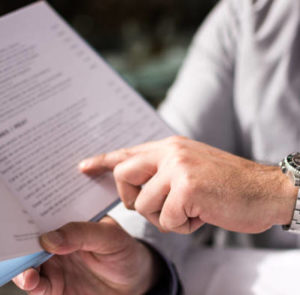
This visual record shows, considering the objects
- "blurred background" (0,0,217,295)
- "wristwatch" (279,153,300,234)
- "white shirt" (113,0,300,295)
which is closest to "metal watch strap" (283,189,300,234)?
"wristwatch" (279,153,300,234)

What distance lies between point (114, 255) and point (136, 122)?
194mm

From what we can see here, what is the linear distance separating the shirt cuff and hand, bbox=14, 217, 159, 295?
2 centimetres

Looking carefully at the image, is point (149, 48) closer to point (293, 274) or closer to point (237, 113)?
point (237, 113)

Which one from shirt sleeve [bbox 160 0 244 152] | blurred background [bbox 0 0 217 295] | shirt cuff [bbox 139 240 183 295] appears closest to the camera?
shirt cuff [bbox 139 240 183 295]

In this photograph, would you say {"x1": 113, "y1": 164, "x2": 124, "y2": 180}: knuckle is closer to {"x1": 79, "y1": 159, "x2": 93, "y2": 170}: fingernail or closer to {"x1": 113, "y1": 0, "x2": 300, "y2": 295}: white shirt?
{"x1": 79, "y1": 159, "x2": 93, "y2": 170}: fingernail

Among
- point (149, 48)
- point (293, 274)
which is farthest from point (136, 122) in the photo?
point (149, 48)

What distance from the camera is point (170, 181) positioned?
46cm

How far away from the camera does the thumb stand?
43 cm

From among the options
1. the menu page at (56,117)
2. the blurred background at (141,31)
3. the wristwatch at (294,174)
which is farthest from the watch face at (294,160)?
the blurred background at (141,31)

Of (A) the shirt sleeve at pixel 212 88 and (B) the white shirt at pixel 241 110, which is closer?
(B) the white shirt at pixel 241 110

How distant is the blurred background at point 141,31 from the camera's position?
1815 mm

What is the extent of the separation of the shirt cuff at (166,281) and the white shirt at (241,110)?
1.8 inches

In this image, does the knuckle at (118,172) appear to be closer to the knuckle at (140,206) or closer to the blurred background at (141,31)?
the knuckle at (140,206)

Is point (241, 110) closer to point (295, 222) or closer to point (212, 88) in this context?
point (212, 88)
